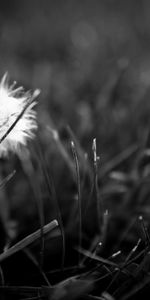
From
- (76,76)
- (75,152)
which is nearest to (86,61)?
(76,76)

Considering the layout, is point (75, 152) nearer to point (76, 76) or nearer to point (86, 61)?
point (76, 76)

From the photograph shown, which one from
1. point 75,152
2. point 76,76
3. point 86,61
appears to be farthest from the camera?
point 86,61

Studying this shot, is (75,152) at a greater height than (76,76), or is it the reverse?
(76,76)

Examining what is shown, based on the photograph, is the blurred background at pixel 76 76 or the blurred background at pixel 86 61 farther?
the blurred background at pixel 86 61

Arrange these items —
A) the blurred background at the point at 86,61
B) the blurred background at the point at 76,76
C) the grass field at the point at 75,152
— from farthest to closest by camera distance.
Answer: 1. the blurred background at the point at 86,61
2. the blurred background at the point at 76,76
3. the grass field at the point at 75,152

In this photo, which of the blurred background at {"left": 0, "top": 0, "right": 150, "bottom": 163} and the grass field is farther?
the blurred background at {"left": 0, "top": 0, "right": 150, "bottom": 163}

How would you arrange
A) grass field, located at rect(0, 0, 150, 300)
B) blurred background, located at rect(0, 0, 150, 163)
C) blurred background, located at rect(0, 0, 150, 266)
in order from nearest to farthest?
1. grass field, located at rect(0, 0, 150, 300)
2. blurred background, located at rect(0, 0, 150, 266)
3. blurred background, located at rect(0, 0, 150, 163)

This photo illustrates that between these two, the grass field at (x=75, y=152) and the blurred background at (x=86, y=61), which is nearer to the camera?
the grass field at (x=75, y=152)

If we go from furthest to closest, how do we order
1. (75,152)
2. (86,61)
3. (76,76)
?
(86,61) < (76,76) < (75,152)

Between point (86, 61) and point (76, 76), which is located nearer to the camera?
point (76, 76)

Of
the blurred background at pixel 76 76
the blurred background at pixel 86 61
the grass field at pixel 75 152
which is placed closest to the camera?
the grass field at pixel 75 152
